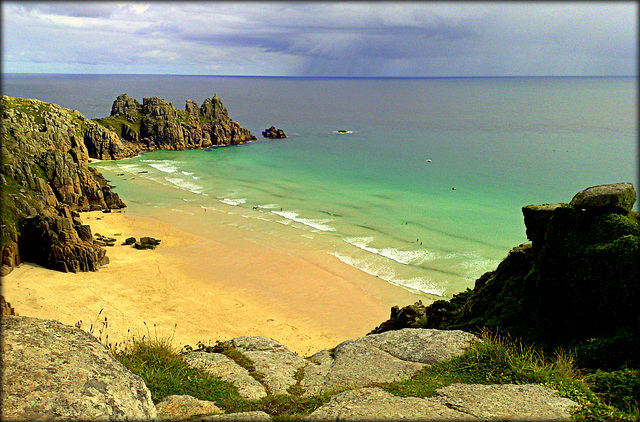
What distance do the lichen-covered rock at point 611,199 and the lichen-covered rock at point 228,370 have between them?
34.8 feet

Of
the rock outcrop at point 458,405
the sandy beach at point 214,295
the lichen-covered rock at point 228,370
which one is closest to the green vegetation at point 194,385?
the lichen-covered rock at point 228,370

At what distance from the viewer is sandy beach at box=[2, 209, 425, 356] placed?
26.2 m

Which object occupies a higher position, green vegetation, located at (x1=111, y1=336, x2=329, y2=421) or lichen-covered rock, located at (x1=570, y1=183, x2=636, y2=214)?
lichen-covered rock, located at (x1=570, y1=183, x2=636, y2=214)

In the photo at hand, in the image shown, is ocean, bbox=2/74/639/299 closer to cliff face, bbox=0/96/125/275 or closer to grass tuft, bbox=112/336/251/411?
cliff face, bbox=0/96/125/275

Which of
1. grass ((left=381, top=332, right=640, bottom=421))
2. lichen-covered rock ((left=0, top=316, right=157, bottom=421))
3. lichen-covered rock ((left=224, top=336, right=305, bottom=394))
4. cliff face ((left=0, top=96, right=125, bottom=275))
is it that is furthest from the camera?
cliff face ((left=0, top=96, right=125, bottom=275))

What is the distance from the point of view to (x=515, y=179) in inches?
2862

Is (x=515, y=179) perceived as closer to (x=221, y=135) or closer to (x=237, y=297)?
(x=237, y=297)

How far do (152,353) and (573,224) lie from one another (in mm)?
12440

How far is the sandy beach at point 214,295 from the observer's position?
→ 2619cm

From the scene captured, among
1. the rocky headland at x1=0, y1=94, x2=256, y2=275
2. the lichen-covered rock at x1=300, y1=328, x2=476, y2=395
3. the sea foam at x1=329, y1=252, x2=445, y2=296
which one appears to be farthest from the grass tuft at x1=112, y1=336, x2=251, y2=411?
the sea foam at x1=329, y1=252, x2=445, y2=296

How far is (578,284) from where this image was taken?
1256 centimetres

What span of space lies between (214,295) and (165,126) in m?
78.3

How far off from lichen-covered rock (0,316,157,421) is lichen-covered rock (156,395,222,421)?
138cm

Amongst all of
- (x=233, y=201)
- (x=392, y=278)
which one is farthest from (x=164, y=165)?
(x=392, y=278)
